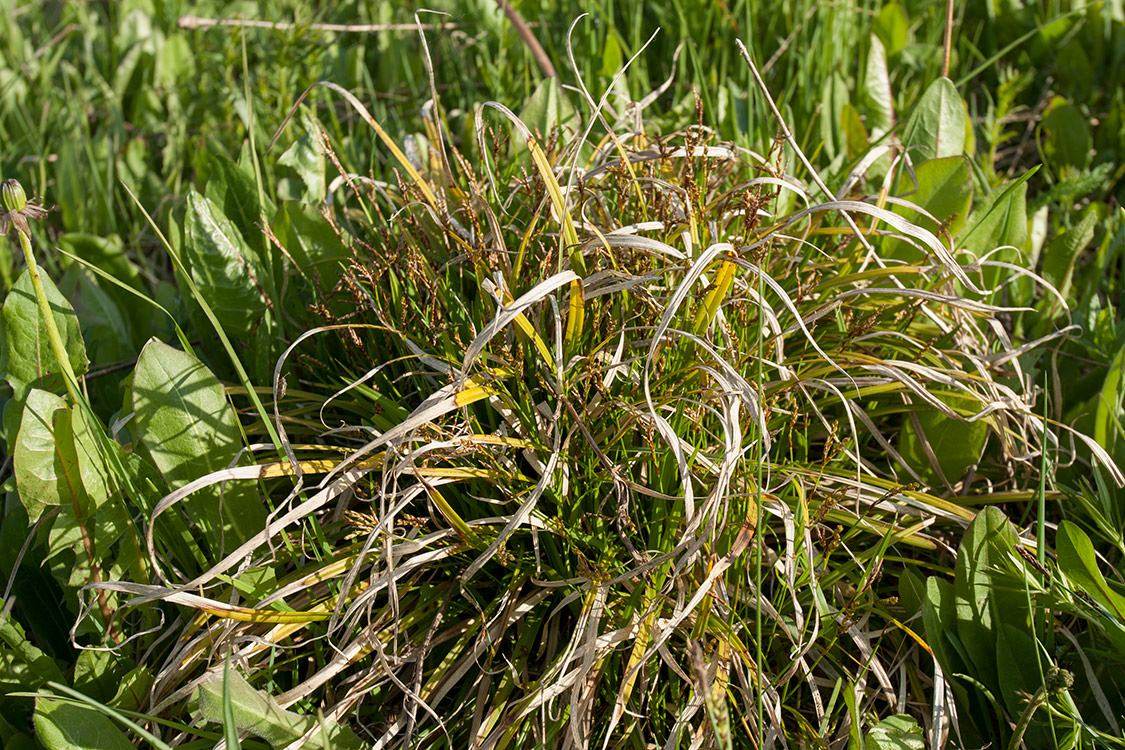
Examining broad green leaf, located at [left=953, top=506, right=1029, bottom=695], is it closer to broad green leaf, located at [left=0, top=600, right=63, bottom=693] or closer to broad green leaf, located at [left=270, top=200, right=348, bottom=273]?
broad green leaf, located at [left=270, top=200, right=348, bottom=273]

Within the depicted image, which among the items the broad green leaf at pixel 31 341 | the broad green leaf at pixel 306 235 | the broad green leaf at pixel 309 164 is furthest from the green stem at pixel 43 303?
the broad green leaf at pixel 309 164

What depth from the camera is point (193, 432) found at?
1221 mm

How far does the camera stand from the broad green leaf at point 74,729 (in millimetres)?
1077

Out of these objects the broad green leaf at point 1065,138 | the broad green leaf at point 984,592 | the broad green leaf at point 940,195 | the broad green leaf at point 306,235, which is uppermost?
the broad green leaf at point 306,235

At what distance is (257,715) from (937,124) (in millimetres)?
1541

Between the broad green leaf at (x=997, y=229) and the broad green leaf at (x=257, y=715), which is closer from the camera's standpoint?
the broad green leaf at (x=257, y=715)

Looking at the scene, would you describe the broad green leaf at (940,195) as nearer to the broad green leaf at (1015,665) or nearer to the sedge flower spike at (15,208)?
the broad green leaf at (1015,665)

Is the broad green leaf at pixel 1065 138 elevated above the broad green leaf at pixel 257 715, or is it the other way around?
the broad green leaf at pixel 1065 138

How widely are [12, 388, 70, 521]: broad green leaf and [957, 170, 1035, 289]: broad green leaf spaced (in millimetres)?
1411

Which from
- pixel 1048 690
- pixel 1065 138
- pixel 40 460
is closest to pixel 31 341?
pixel 40 460

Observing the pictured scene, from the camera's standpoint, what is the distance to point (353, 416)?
145 cm

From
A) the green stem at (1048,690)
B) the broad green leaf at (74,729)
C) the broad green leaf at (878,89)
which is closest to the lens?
the green stem at (1048,690)

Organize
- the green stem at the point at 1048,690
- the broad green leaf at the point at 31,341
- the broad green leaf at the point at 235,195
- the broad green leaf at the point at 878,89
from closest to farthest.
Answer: the green stem at the point at 1048,690 < the broad green leaf at the point at 31,341 < the broad green leaf at the point at 235,195 < the broad green leaf at the point at 878,89

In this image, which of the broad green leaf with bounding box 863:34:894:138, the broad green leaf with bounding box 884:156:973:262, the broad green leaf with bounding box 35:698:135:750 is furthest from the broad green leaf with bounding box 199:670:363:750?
the broad green leaf with bounding box 863:34:894:138
